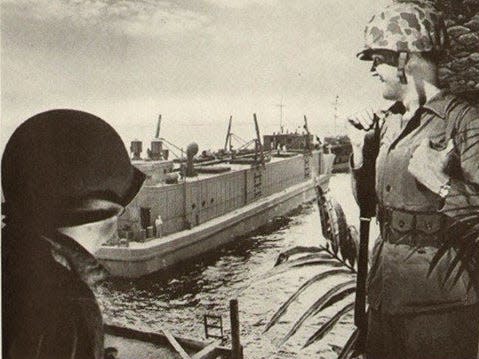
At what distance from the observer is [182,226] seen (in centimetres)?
544

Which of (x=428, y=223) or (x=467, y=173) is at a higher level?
(x=467, y=173)

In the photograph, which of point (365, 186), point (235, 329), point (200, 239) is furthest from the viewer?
point (200, 239)

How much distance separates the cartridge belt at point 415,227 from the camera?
88.2 inches

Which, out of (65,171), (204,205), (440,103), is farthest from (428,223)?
(204,205)

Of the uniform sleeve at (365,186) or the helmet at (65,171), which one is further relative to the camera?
the uniform sleeve at (365,186)

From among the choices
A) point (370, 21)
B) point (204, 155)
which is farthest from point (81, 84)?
point (204, 155)

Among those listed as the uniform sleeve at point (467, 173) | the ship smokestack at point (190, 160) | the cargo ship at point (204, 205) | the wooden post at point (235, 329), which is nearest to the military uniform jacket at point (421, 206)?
the uniform sleeve at point (467, 173)

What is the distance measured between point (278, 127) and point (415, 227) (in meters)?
1.41

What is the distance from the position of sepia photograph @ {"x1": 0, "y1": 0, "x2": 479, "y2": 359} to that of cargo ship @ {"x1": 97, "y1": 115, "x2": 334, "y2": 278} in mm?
139

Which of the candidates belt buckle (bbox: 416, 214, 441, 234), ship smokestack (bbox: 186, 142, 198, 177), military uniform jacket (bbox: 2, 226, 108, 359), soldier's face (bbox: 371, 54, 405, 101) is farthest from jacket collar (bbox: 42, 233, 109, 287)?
ship smokestack (bbox: 186, 142, 198, 177)

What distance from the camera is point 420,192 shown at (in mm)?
2238

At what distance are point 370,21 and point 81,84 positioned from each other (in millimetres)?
1786

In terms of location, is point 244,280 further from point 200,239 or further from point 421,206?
point 200,239

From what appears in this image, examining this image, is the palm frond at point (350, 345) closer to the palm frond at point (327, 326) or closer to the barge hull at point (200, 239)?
the palm frond at point (327, 326)
